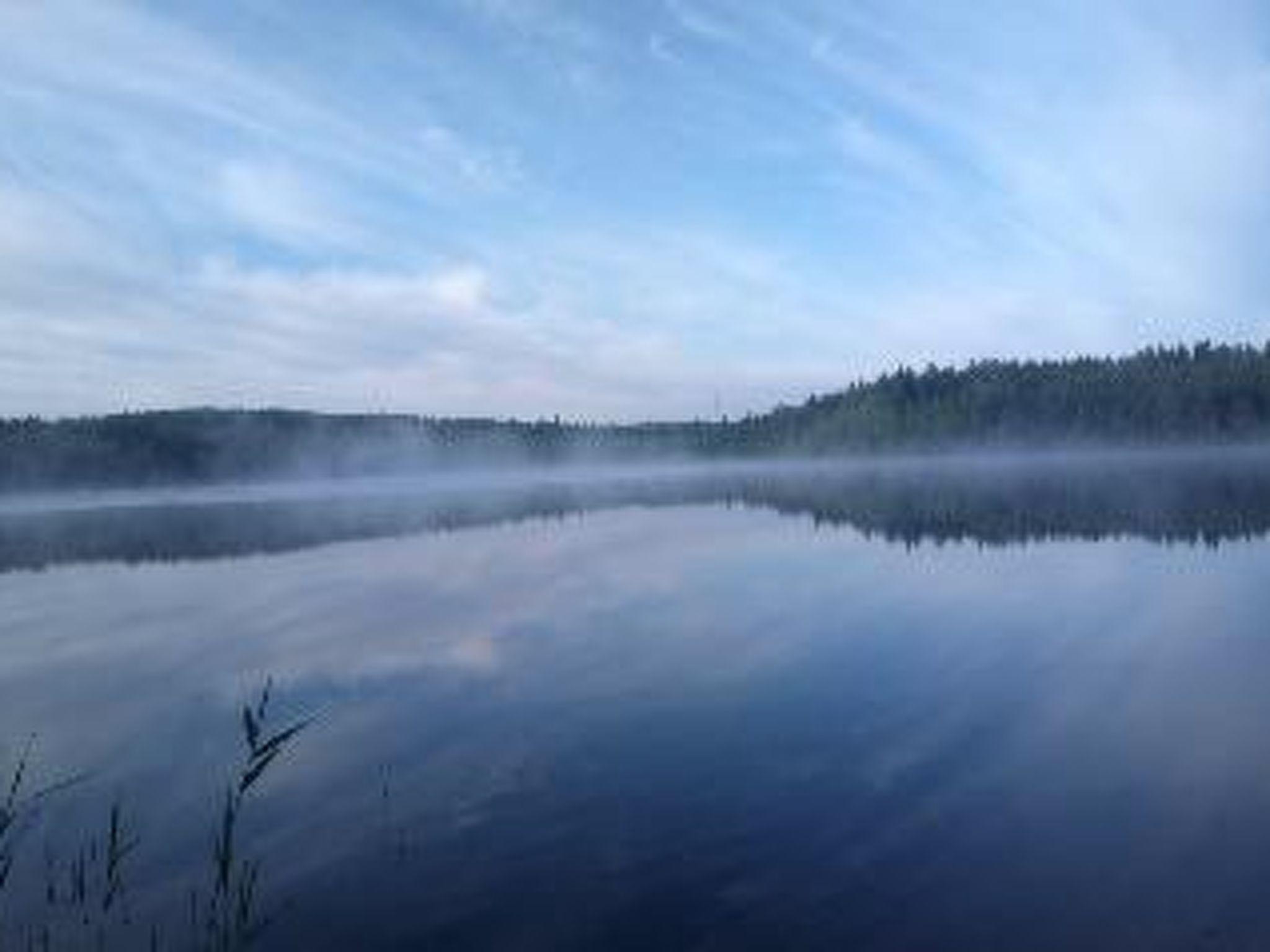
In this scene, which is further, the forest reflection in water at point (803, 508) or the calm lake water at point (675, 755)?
the forest reflection in water at point (803, 508)

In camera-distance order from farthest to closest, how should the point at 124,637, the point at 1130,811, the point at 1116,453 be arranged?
the point at 1116,453 < the point at 124,637 < the point at 1130,811

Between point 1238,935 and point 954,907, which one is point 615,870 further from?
point 1238,935

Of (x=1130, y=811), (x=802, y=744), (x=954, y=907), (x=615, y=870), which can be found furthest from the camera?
(x=802, y=744)

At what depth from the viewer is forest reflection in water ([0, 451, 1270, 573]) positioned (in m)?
48.8

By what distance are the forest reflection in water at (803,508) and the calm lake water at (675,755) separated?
360 inches

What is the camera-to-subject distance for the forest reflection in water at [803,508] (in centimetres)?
4881

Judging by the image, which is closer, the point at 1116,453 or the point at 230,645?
the point at 230,645

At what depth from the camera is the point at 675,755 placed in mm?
16422

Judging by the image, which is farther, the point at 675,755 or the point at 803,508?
the point at 803,508

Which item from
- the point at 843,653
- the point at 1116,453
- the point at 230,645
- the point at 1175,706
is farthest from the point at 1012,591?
the point at 1116,453

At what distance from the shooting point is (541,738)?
58.3 feet

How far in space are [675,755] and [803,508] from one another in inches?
2156

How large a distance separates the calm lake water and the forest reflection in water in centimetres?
914

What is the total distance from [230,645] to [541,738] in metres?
13.9
